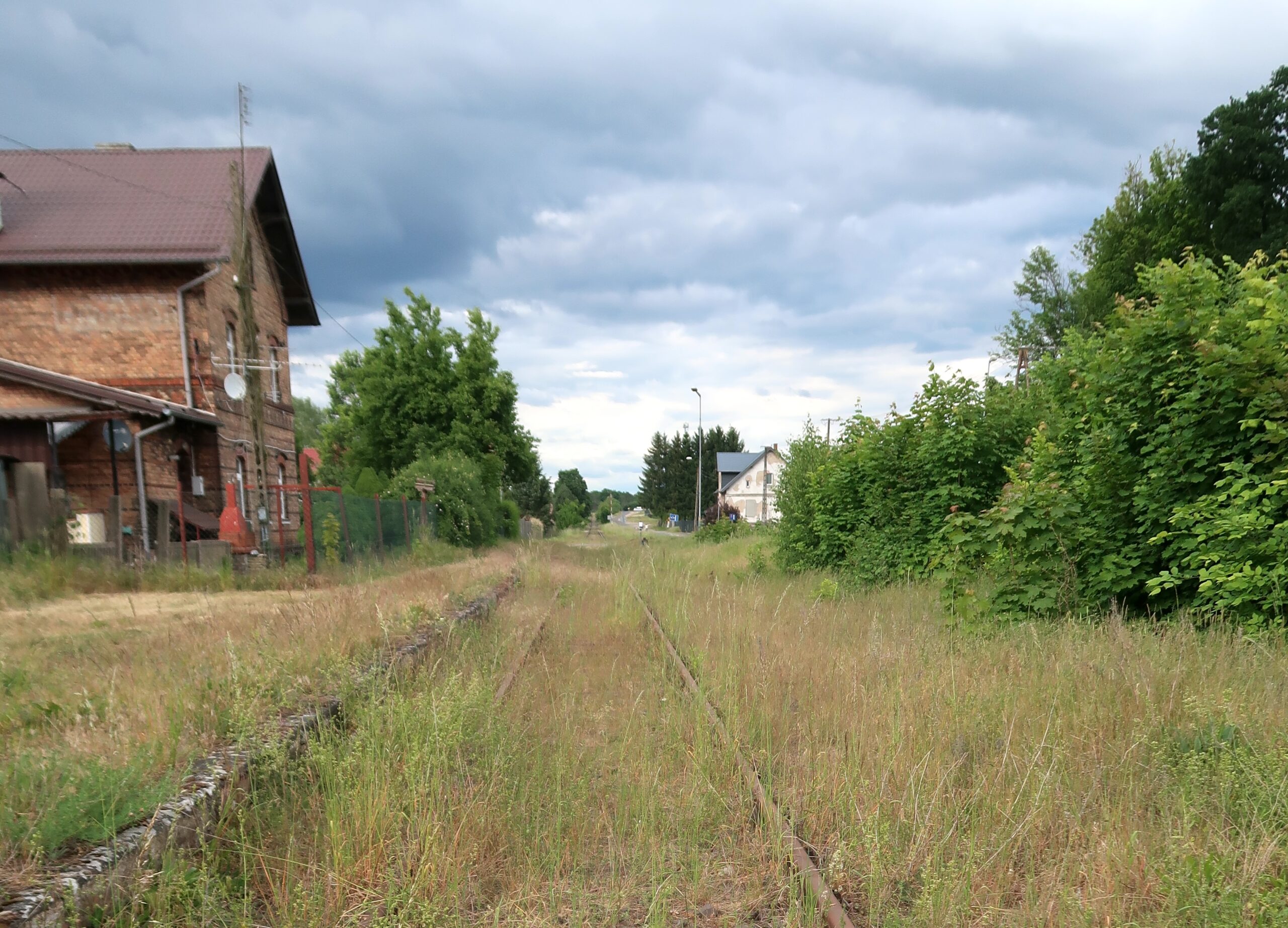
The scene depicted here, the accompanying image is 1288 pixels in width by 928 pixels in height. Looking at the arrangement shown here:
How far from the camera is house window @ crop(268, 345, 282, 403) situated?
942 inches

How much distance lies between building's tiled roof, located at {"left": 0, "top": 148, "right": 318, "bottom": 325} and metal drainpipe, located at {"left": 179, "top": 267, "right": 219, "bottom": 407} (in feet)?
1.62

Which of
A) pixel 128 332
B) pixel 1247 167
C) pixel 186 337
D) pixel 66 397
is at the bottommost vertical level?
pixel 66 397

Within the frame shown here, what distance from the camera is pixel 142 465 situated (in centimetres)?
1639

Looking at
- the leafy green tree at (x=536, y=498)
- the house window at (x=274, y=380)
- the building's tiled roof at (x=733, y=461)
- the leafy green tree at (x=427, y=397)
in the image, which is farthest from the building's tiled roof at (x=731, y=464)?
the house window at (x=274, y=380)

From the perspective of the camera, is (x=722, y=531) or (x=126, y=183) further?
(x=722, y=531)

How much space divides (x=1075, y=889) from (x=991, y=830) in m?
0.51

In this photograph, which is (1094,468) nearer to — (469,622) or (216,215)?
(469,622)

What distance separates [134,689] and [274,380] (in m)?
22.2

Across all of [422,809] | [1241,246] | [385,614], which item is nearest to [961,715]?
[422,809]

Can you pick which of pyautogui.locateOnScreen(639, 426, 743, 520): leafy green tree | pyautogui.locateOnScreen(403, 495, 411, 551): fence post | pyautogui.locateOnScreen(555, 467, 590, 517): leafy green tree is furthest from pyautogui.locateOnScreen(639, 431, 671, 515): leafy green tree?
pyautogui.locateOnScreen(403, 495, 411, 551): fence post

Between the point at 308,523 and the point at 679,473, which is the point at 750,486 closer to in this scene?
the point at 679,473

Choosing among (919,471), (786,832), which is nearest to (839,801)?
(786,832)

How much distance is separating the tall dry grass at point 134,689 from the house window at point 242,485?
11.4 m

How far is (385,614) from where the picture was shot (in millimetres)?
8266
